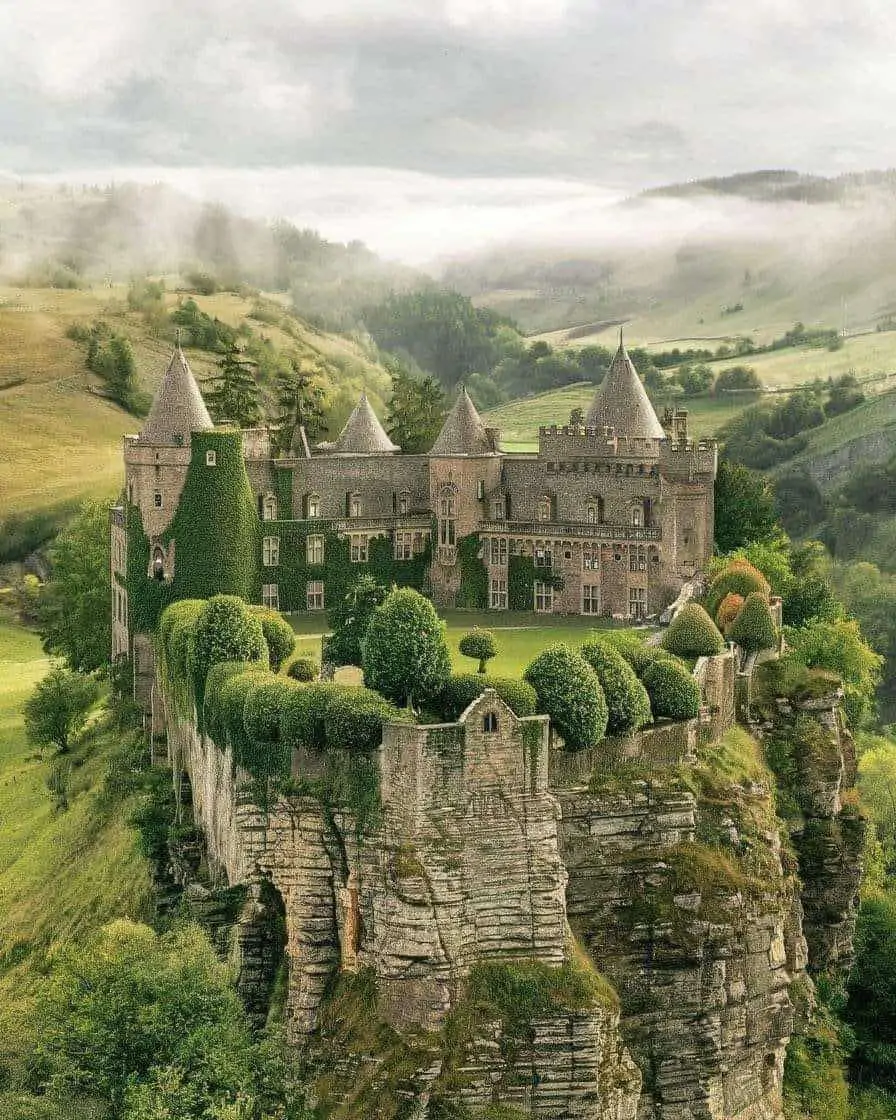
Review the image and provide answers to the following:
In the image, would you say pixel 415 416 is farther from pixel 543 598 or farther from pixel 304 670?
pixel 304 670

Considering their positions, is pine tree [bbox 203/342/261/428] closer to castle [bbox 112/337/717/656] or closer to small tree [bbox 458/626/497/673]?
castle [bbox 112/337/717/656]

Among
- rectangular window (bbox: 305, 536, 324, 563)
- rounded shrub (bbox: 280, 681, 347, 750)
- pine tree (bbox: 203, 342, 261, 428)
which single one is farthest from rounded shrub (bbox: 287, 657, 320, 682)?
pine tree (bbox: 203, 342, 261, 428)

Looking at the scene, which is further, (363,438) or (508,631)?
(363,438)

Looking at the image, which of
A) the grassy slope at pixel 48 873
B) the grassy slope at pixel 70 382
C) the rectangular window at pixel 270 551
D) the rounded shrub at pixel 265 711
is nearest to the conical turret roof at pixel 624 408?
the rectangular window at pixel 270 551

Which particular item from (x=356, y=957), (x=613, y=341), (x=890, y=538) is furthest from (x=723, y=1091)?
(x=613, y=341)

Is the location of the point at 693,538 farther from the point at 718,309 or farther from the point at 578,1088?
the point at 718,309

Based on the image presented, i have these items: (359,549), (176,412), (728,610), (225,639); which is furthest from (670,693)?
(359,549)
